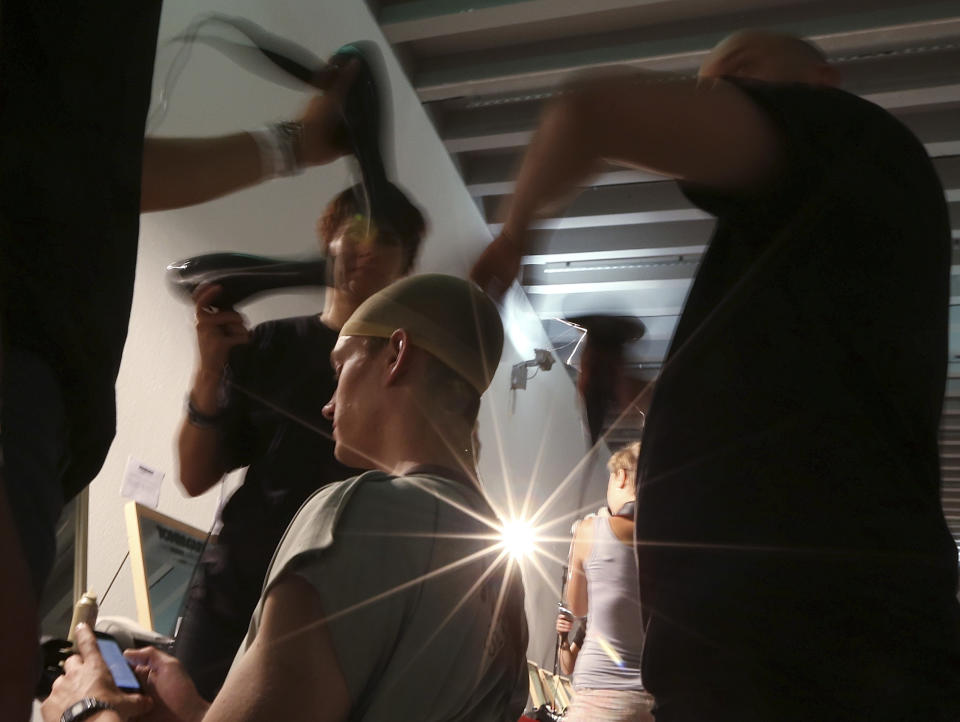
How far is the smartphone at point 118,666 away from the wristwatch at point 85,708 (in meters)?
0.05

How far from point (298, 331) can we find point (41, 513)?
1047 millimetres

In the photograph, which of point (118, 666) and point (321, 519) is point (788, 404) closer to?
point (321, 519)

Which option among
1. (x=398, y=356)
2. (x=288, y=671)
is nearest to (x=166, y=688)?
(x=288, y=671)

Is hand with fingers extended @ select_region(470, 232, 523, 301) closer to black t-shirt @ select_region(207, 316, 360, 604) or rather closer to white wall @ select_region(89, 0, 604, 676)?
white wall @ select_region(89, 0, 604, 676)

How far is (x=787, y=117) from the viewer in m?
0.69

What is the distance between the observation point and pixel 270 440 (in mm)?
1357

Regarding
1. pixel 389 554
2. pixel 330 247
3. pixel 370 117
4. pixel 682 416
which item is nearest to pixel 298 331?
pixel 330 247

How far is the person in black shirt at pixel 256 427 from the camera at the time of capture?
1.20 meters

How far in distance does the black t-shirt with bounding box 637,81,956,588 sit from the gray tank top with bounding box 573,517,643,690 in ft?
5.68

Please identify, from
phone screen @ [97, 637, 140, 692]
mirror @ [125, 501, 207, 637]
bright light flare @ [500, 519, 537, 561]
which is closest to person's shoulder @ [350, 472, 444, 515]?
phone screen @ [97, 637, 140, 692]

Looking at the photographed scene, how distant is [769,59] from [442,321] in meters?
0.50

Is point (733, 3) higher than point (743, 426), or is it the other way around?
point (733, 3)

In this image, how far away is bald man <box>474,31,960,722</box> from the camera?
2.01ft

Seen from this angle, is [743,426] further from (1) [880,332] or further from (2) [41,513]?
(2) [41,513]
